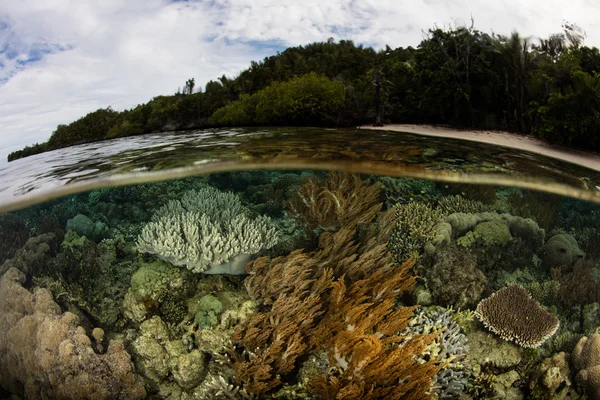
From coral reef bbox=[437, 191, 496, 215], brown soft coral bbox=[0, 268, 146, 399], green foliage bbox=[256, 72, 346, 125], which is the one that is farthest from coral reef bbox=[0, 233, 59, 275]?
coral reef bbox=[437, 191, 496, 215]

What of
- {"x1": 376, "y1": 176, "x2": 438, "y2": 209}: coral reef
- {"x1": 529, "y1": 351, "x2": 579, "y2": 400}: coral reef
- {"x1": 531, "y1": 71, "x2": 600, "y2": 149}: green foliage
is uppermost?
{"x1": 531, "y1": 71, "x2": 600, "y2": 149}: green foliage

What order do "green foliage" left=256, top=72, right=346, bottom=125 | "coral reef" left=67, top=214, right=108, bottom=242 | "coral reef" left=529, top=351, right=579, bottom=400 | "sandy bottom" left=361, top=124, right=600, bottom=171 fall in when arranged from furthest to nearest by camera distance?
"green foliage" left=256, top=72, right=346, bottom=125
"sandy bottom" left=361, top=124, right=600, bottom=171
"coral reef" left=67, top=214, right=108, bottom=242
"coral reef" left=529, top=351, right=579, bottom=400

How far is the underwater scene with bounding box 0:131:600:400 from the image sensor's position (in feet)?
14.8

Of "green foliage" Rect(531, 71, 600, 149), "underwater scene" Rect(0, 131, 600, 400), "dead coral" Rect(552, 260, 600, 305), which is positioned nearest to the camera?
"underwater scene" Rect(0, 131, 600, 400)

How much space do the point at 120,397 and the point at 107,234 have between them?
2.03 metres

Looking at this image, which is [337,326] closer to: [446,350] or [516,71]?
[446,350]

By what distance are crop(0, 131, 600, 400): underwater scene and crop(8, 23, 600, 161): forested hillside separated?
0.74 m

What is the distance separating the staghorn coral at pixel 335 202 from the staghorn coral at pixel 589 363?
10.4ft

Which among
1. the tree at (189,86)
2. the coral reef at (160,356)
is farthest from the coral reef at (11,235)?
the tree at (189,86)

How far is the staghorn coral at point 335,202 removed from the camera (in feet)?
17.4

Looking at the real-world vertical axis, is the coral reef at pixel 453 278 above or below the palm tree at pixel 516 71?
below

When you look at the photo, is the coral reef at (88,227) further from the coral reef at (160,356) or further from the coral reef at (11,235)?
the coral reef at (160,356)

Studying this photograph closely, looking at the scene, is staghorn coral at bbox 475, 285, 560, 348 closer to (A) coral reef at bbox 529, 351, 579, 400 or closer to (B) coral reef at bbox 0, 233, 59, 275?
(A) coral reef at bbox 529, 351, 579, 400

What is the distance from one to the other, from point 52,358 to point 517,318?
5.62m
